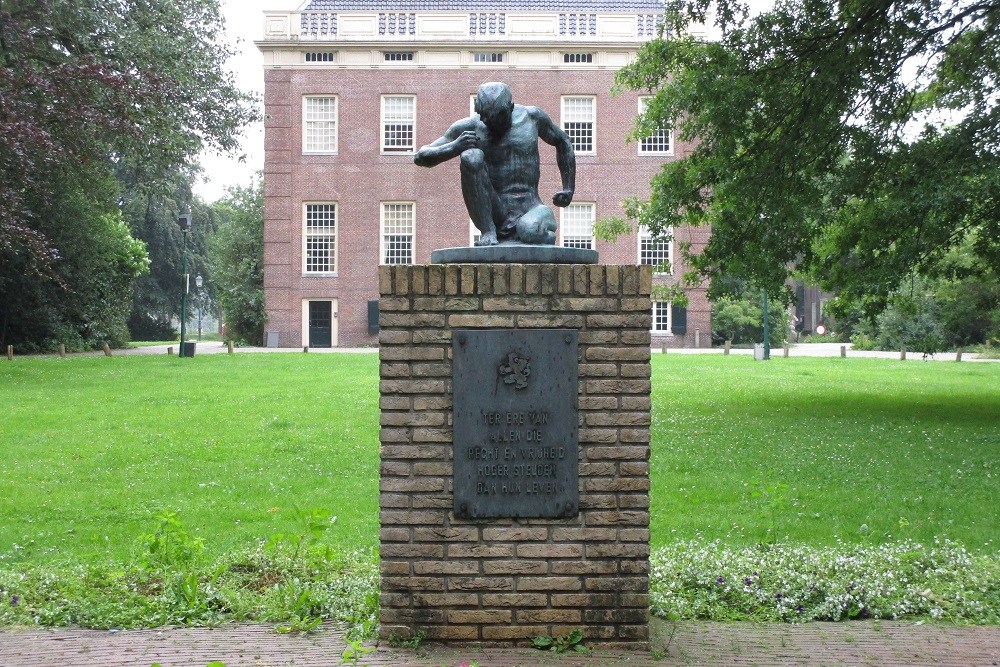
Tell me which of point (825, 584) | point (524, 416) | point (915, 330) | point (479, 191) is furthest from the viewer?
point (915, 330)

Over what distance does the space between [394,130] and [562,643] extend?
43811 mm

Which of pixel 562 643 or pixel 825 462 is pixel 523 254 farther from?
pixel 825 462

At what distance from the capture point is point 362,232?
46.8 meters

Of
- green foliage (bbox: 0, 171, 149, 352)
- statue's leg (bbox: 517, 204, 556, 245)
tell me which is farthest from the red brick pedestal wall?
green foliage (bbox: 0, 171, 149, 352)

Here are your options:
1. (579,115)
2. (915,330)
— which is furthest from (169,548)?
(579,115)

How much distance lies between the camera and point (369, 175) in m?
47.0

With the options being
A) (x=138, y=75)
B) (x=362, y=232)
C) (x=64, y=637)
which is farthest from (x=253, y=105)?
(x=64, y=637)

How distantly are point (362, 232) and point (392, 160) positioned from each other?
11.9 feet

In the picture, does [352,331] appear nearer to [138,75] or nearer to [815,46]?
[138,75]

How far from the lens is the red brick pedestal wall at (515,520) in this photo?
503 centimetres

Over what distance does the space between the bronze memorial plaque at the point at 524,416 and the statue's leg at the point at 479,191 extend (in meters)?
0.65

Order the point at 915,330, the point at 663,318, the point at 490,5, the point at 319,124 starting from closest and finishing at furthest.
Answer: the point at 915,330 → the point at 319,124 → the point at 663,318 → the point at 490,5

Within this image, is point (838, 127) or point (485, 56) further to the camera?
point (485, 56)

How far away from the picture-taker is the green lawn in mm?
8516
